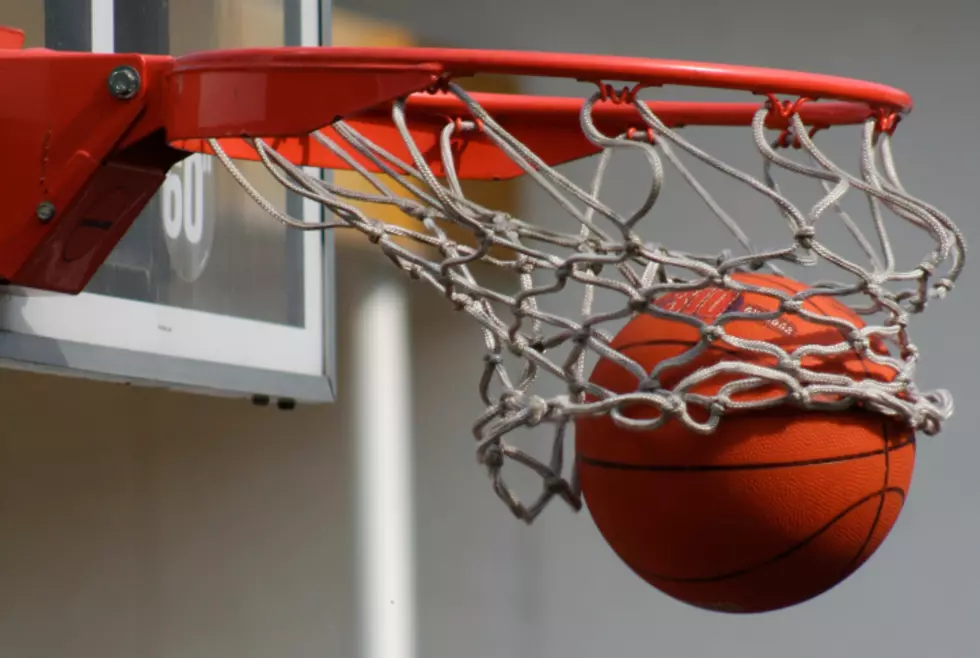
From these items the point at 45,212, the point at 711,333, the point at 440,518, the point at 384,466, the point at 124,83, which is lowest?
the point at 440,518

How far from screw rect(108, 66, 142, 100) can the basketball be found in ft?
1.71

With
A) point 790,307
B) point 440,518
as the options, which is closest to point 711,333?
point 790,307

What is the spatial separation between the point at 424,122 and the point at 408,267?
0.18 meters

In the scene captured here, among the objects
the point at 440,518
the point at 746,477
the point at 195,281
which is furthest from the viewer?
the point at 440,518

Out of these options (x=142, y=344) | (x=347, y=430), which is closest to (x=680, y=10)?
(x=347, y=430)

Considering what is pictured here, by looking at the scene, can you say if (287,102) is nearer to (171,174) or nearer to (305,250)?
(171,174)

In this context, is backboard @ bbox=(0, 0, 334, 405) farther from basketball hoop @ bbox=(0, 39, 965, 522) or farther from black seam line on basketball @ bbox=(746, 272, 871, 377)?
black seam line on basketball @ bbox=(746, 272, 871, 377)

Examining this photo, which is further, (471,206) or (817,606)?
(817,606)

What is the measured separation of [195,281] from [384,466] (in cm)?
114

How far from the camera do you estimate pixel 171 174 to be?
2.04 m

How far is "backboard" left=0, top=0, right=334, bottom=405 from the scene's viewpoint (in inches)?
69.3

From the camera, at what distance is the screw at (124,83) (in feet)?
4.62

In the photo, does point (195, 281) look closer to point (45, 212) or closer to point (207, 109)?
point (45, 212)

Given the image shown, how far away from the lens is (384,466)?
10.2 ft
